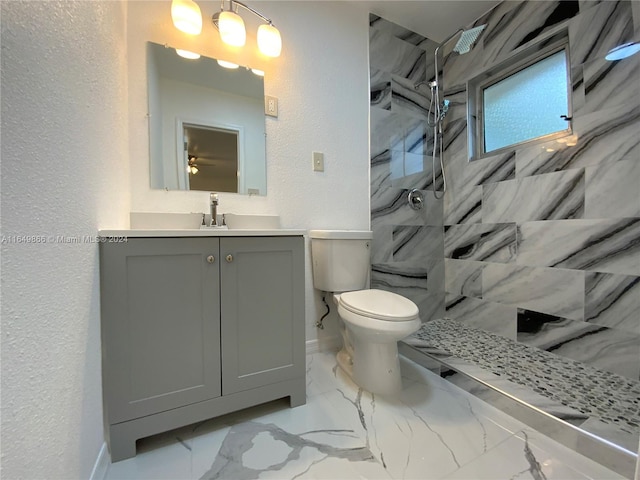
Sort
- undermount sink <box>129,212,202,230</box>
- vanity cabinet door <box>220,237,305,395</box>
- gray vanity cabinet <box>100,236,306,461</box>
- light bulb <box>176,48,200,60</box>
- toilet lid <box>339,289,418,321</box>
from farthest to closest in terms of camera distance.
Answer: light bulb <box>176,48,200,60</box> < undermount sink <box>129,212,202,230</box> < toilet lid <box>339,289,418,321</box> < vanity cabinet door <box>220,237,305,395</box> < gray vanity cabinet <box>100,236,306,461</box>

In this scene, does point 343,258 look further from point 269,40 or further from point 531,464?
point 269,40

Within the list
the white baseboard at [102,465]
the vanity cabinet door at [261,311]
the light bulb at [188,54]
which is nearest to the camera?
the white baseboard at [102,465]

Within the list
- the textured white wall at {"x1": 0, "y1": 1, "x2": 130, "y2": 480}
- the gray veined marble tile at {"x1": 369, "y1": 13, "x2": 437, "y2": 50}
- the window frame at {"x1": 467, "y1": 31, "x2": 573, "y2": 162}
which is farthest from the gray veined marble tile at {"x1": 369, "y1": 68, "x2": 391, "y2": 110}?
the textured white wall at {"x1": 0, "y1": 1, "x2": 130, "y2": 480}

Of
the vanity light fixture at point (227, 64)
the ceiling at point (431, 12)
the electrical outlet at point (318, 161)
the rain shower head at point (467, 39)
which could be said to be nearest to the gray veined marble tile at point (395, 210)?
the electrical outlet at point (318, 161)

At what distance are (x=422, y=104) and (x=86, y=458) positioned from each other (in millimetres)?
2524

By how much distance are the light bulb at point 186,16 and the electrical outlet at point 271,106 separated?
0.44 metres

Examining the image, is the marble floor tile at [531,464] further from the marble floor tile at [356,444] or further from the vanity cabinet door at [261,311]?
the vanity cabinet door at [261,311]

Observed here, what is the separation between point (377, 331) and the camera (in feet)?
3.67

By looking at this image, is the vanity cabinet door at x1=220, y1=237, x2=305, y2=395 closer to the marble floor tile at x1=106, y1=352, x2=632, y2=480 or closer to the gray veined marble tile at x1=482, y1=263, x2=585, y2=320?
the marble floor tile at x1=106, y1=352, x2=632, y2=480

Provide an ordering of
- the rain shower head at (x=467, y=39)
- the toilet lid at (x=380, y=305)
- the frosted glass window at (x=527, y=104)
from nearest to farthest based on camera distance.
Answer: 1. the toilet lid at (x=380, y=305)
2. the frosted glass window at (x=527, y=104)
3. the rain shower head at (x=467, y=39)

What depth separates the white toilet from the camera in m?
1.13

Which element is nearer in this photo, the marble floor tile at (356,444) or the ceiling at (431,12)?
the marble floor tile at (356,444)

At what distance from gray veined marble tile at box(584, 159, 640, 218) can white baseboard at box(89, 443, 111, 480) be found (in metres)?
2.34

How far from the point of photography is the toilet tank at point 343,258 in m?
1.51
